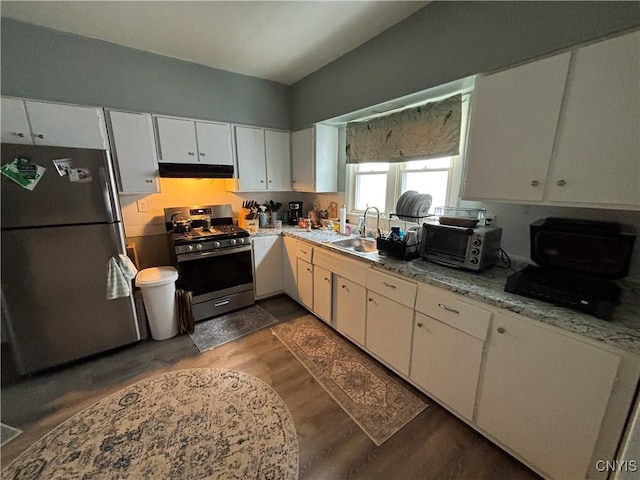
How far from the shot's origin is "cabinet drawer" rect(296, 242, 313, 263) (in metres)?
2.69

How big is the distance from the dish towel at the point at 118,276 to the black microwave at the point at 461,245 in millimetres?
2461

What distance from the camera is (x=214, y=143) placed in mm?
2922

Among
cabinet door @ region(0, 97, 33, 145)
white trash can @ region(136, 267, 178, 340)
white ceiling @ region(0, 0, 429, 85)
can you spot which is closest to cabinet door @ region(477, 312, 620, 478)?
white ceiling @ region(0, 0, 429, 85)

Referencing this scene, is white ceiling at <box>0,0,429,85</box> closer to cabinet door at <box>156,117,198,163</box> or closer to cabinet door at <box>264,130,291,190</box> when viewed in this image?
cabinet door at <box>156,117,198,163</box>

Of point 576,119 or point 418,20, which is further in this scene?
point 418,20

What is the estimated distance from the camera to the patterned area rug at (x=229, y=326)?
2.47 meters

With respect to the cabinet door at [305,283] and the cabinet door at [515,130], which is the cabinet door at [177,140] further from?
the cabinet door at [515,130]

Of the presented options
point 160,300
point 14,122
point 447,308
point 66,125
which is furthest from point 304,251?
point 14,122

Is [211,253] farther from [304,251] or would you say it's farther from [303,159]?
[303,159]

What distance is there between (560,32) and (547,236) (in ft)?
3.46

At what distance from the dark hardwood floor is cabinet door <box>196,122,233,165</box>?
78.2 inches

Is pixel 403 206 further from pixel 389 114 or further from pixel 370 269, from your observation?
pixel 389 114

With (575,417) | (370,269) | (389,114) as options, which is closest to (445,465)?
(575,417)

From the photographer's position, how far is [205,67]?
278 centimetres
